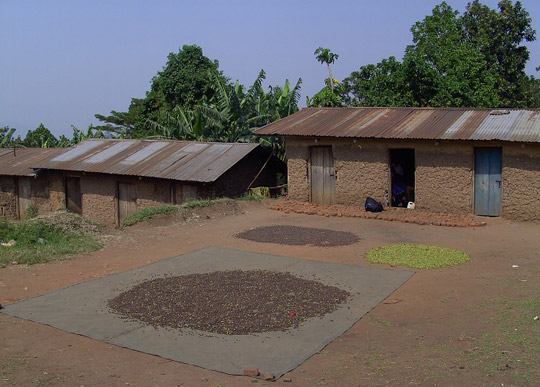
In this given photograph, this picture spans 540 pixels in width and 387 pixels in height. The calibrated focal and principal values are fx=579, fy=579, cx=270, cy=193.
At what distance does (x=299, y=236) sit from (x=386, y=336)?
7.08 m

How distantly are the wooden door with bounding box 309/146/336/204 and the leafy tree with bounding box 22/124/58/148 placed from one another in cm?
2121

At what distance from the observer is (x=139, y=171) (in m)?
21.1

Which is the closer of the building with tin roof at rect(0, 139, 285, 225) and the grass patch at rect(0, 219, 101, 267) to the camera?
the grass patch at rect(0, 219, 101, 267)

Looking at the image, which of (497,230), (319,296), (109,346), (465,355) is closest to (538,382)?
(465,355)

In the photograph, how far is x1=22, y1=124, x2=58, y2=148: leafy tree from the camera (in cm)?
3592

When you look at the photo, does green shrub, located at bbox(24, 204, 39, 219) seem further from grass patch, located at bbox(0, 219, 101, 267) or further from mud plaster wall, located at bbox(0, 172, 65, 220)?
grass patch, located at bbox(0, 219, 101, 267)

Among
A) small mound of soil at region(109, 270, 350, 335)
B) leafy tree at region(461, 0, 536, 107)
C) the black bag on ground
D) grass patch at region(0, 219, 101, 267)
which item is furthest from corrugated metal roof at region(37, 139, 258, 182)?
leafy tree at region(461, 0, 536, 107)

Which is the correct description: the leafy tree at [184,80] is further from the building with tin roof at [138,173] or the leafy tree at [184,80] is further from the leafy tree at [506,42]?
the leafy tree at [506,42]

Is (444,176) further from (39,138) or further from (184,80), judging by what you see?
(39,138)

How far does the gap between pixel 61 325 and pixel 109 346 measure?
1.24 m

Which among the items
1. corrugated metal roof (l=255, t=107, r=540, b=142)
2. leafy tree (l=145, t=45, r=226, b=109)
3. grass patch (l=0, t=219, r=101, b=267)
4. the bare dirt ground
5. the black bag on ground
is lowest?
the bare dirt ground

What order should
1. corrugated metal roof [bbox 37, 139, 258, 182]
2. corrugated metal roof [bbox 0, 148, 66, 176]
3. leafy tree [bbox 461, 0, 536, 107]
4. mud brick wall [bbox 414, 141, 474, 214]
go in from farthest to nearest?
leafy tree [bbox 461, 0, 536, 107] → corrugated metal roof [bbox 0, 148, 66, 176] → corrugated metal roof [bbox 37, 139, 258, 182] → mud brick wall [bbox 414, 141, 474, 214]

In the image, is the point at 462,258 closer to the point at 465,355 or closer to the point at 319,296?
the point at 319,296

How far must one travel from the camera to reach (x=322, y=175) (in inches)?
778
